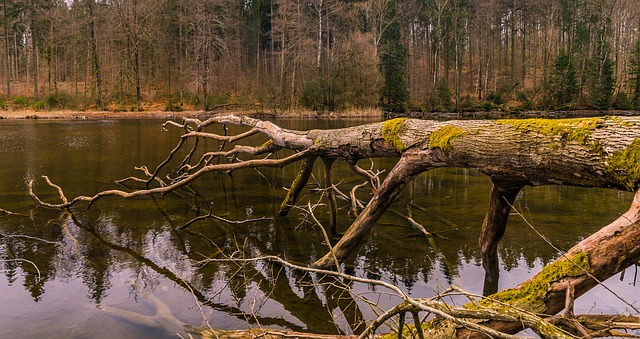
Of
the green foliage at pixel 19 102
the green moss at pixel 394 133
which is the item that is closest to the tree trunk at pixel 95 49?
the green foliage at pixel 19 102

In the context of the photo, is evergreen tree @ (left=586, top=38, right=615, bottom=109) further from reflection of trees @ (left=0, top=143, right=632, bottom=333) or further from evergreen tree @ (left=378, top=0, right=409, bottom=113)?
reflection of trees @ (left=0, top=143, right=632, bottom=333)

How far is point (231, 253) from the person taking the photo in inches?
243

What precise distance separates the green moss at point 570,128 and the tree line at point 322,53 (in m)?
32.6

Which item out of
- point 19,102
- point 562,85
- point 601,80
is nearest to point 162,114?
point 19,102

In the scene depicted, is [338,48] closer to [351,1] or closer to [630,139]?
[351,1]

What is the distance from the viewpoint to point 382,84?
1483 inches

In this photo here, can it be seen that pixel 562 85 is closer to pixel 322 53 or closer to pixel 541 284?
pixel 322 53

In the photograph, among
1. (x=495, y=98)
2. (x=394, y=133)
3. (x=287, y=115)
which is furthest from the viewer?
(x=495, y=98)

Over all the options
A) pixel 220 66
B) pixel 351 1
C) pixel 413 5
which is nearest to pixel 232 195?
pixel 351 1

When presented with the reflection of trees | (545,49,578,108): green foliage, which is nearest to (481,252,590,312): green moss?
the reflection of trees

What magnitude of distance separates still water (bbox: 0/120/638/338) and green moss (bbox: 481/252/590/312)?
0.90 meters

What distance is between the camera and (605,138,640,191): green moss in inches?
121

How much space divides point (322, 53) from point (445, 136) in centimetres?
3867

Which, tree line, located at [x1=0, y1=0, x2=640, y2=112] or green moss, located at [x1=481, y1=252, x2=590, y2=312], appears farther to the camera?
tree line, located at [x1=0, y1=0, x2=640, y2=112]
